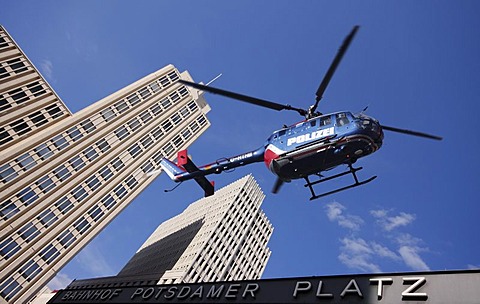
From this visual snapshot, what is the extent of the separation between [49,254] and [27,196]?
30.0 ft

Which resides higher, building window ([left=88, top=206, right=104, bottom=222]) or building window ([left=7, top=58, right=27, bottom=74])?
building window ([left=7, top=58, right=27, bottom=74])

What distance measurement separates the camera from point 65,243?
5294 centimetres

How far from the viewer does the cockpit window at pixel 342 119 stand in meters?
15.9

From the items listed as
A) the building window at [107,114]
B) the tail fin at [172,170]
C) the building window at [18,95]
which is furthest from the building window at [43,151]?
the tail fin at [172,170]

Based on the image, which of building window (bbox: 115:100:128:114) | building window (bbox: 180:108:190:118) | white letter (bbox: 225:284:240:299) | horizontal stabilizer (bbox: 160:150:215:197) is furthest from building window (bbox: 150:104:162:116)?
white letter (bbox: 225:284:240:299)

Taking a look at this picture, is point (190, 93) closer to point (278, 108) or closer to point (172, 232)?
point (172, 232)

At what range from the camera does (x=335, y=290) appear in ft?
42.8

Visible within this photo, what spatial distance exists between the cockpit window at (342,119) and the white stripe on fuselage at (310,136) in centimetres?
44

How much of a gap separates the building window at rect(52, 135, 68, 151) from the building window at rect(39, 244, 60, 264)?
1561cm

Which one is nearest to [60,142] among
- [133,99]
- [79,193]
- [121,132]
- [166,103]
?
[79,193]

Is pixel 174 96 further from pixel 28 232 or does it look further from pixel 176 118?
pixel 28 232

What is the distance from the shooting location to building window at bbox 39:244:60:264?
49.9 m

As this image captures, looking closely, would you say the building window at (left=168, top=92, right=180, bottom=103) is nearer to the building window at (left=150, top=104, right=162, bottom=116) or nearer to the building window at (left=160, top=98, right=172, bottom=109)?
the building window at (left=160, top=98, right=172, bottom=109)

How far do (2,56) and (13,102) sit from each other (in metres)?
7.59
